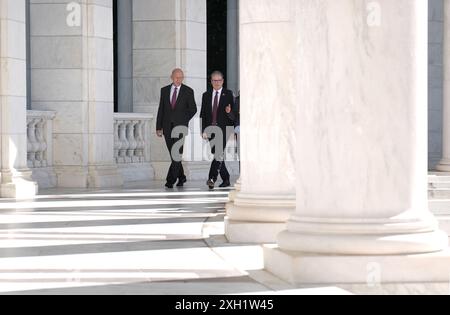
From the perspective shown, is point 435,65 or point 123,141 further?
point 435,65

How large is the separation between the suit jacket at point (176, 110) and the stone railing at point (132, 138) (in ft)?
11.8

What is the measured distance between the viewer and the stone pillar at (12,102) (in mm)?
32062

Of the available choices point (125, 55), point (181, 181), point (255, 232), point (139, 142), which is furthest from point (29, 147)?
point (255, 232)

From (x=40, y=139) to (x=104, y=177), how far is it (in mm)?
2541

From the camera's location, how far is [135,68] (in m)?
41.9

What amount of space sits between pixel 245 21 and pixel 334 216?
653cm

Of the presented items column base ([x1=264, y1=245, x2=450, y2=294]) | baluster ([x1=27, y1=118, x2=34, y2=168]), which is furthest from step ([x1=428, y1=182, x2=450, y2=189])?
baluster ([x1=27, y1=118, x2=34, y2=168])

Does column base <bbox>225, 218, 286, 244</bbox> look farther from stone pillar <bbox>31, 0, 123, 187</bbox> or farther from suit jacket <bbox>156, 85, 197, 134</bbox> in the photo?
stone pillar <bbox>31, 0, 123, 187</bbox>

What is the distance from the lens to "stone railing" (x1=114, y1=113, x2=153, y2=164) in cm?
4056

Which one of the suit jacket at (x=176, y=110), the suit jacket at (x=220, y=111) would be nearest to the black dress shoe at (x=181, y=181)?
the suit jacket at (x=176, y=110)

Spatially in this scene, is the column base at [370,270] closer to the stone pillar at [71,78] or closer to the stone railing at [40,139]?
the stone railing at [40,139]

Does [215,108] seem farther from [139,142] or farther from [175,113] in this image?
[139,142]

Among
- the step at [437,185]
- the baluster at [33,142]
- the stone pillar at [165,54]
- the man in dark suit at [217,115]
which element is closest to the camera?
the step at [437,185]

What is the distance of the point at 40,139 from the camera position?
119 feet
